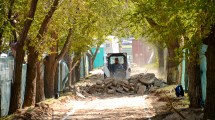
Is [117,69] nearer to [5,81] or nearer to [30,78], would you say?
[30,78]

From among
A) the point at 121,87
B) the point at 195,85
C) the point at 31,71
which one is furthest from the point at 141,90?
the point at 195,85

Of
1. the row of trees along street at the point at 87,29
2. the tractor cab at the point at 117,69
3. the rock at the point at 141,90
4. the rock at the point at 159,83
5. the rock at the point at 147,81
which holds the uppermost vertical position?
the row of trees along street at the point at 87,29

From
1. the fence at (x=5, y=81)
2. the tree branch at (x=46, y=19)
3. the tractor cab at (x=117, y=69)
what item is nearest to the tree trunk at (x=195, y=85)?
the tree branch at (x=46, y=19)

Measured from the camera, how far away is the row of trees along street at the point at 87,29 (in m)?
12.5

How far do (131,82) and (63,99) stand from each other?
30.9 ft

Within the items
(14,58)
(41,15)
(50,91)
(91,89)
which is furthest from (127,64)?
(14,58)

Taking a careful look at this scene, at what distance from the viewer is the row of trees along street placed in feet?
40.9

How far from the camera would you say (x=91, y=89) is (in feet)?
98.4

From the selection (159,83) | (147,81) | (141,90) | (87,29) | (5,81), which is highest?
(87,29)

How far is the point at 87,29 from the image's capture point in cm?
2816

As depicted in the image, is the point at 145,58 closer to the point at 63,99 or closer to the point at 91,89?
the point at 91,89

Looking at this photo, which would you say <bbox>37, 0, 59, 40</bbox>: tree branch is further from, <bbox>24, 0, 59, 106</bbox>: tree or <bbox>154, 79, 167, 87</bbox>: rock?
<bbox>154, 79, 167, 87</bbox>: rock

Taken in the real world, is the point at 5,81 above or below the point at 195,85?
above

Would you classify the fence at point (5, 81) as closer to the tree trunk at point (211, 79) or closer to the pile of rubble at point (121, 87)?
the tree trunk at point (211, 79)
